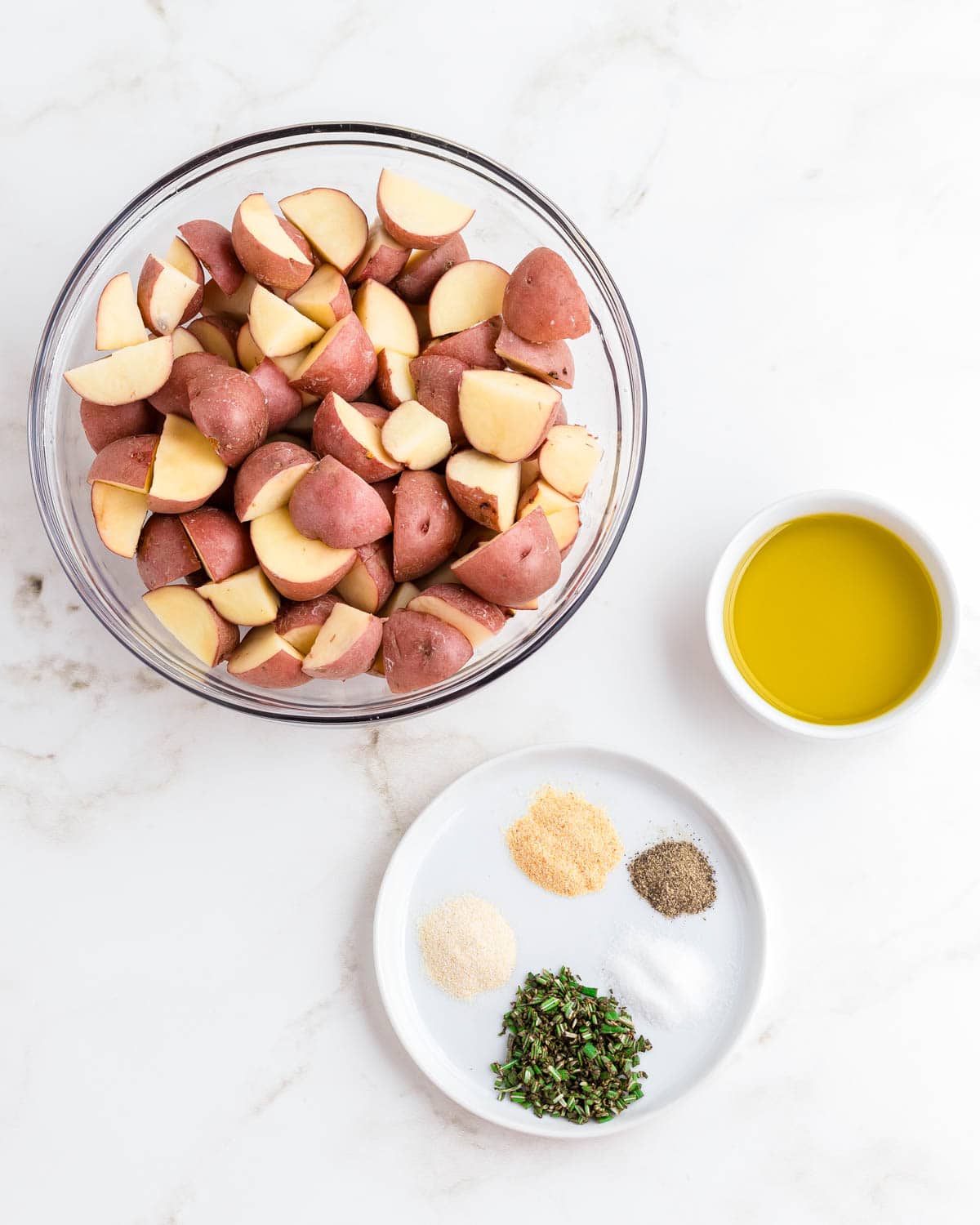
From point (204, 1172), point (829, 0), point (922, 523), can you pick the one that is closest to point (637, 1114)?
point (204, 1172)

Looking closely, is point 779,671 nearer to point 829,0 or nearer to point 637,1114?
point 637,1114

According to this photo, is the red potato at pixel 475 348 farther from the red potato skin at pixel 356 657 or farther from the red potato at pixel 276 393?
the red potato skin at pixel 356 657

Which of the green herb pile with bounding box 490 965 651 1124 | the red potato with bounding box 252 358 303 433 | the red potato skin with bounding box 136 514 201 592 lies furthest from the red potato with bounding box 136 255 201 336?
the green herb pile with bounding box 490 965 651 1124

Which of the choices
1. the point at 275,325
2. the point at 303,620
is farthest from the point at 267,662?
the point at 275,325

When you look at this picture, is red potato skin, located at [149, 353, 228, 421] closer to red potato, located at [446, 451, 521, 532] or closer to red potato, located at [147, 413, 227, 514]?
red potato, located at [147, 413, 227, 514]

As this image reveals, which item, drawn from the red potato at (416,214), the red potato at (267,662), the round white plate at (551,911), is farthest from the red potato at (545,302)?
the round white plate at (551,911)

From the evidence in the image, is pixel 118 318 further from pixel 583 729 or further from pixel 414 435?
pixel 583 729
